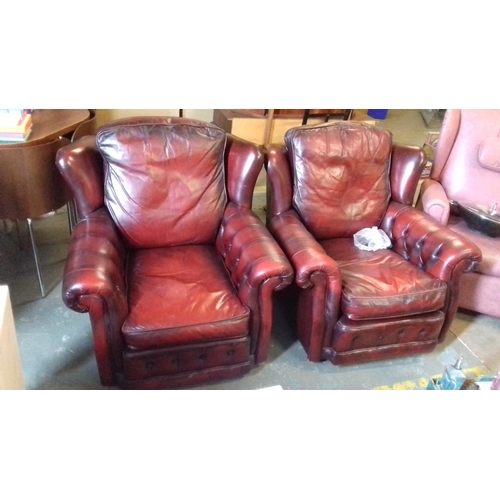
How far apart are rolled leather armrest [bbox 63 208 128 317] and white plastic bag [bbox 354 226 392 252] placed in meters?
1.13

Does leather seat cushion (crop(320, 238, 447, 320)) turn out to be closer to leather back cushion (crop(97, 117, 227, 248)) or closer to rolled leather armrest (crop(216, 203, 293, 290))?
rolled leather armrest (crop(216, 203, 293, 290))

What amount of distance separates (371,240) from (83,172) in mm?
1367

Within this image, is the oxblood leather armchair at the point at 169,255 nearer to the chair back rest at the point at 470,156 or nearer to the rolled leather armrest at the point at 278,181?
the rolled leather armrest at the point at 278,181

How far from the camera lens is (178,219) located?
202 centimetres

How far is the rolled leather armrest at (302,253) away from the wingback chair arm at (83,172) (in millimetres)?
812

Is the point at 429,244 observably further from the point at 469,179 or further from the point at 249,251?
the point at 249,251

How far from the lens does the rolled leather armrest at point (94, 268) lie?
4.97ft

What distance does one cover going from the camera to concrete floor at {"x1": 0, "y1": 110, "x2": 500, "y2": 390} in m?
1.89

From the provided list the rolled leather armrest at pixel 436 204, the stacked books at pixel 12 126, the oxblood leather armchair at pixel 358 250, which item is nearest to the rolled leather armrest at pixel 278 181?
the oxblood leather armchair at pixel 358 250

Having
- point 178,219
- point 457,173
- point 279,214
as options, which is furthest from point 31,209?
point 457,173
